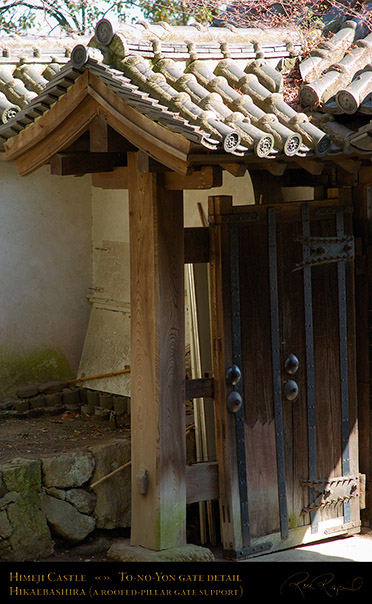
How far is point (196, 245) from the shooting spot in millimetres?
5867

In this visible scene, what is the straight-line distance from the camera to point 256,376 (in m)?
6.01

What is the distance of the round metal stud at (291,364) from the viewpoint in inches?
242

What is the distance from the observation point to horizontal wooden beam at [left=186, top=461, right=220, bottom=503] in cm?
586

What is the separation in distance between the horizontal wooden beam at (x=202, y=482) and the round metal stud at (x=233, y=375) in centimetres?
60

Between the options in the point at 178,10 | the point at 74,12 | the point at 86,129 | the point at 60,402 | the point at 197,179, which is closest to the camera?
the point at 197,179

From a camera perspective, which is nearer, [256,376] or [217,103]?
[217,103]

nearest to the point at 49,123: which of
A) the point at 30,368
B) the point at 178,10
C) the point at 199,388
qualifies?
the point at 199,388

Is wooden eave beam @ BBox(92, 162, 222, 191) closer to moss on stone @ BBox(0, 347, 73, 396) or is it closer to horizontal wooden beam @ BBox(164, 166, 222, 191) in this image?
horizontal wooden beam @ BBox(164, 166, 222, 191)

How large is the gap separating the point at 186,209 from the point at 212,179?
2417 millimetres

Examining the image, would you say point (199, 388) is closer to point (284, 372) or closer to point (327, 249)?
point (284, 372)

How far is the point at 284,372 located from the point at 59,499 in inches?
73.6

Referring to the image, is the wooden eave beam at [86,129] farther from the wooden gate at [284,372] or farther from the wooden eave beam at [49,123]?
the wooden gate at [284,372]
